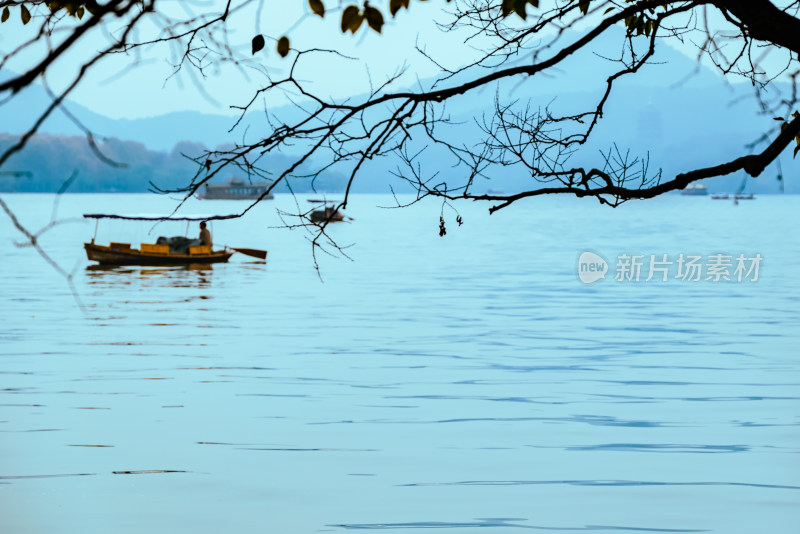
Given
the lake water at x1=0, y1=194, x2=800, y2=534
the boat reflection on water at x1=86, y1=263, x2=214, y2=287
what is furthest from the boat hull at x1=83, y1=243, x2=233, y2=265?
the lake water at x1=0, y1=194, x2=800, y2=534

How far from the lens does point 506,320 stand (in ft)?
98.9

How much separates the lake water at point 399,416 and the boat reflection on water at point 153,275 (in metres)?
8.36

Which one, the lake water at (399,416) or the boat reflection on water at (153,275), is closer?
the lake water at (399,416)

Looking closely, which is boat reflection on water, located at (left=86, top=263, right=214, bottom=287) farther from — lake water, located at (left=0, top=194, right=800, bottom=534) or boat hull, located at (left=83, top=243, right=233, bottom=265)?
lake water, located at (left=0, top=194, right=800, bottom=534)

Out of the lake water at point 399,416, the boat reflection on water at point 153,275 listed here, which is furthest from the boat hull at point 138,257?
the lake water at point 399,416

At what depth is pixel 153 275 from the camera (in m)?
47.8

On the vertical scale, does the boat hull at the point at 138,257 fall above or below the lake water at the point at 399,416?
above

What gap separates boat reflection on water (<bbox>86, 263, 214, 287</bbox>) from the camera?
43.8 metres

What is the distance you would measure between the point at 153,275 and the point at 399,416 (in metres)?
33.6

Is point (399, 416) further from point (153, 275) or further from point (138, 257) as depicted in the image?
point (153, 275)

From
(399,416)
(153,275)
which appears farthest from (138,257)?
(399,416)

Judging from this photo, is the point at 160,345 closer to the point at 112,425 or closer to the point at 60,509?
the point at 112,425

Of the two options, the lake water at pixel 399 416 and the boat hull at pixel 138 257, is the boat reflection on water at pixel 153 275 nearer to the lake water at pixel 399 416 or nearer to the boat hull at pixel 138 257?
the boat hull at pixel 138 257

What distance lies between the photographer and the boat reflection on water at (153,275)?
144 ft
